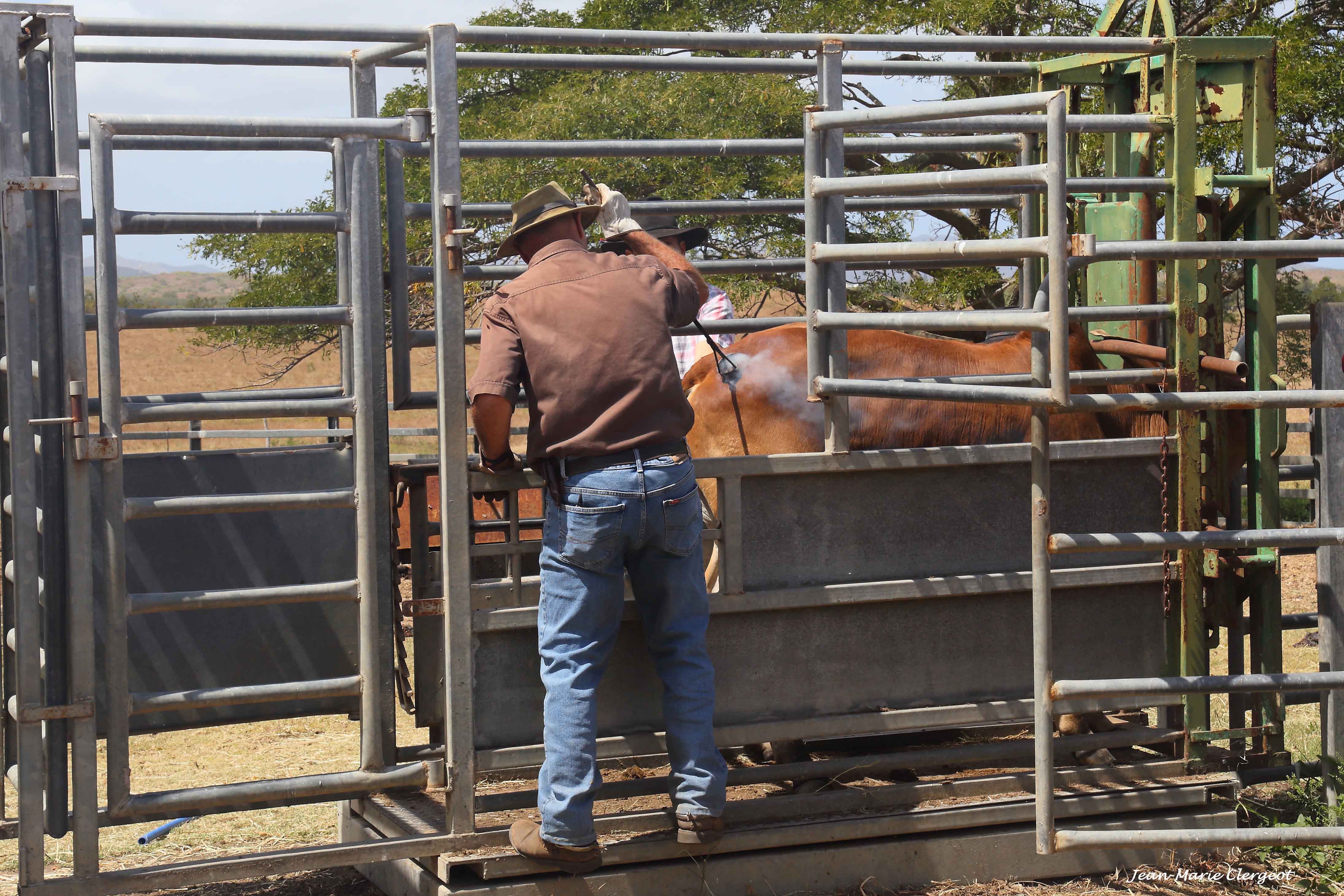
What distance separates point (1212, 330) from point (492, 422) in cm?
275

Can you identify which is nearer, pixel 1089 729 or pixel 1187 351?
pixel 1187 351

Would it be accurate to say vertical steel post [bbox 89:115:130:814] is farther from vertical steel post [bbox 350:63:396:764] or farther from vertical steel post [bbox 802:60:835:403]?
vertical steel post [bbox 802:60:835:403]

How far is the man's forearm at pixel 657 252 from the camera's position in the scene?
4012 mm

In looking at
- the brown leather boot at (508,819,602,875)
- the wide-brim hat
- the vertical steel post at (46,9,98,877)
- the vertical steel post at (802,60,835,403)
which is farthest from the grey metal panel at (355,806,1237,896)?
the wide-brim hat

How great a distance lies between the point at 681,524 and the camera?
12.3 feet

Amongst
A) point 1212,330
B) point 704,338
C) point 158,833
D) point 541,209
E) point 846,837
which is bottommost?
point 158,833

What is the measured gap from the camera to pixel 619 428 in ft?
12.0

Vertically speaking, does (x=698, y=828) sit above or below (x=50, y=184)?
below

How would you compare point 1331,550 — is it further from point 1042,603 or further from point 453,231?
point 453,231

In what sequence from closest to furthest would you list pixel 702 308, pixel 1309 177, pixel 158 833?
pixel 158 833
pixel 702 308
pixel 1309 177

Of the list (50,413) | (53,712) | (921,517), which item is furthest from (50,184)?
(921,517)

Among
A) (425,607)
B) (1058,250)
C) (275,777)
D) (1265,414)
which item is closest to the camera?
(1058,250)

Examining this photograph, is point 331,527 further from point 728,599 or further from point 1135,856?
point 1135,856

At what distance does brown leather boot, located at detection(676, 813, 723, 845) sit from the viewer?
3.80m
